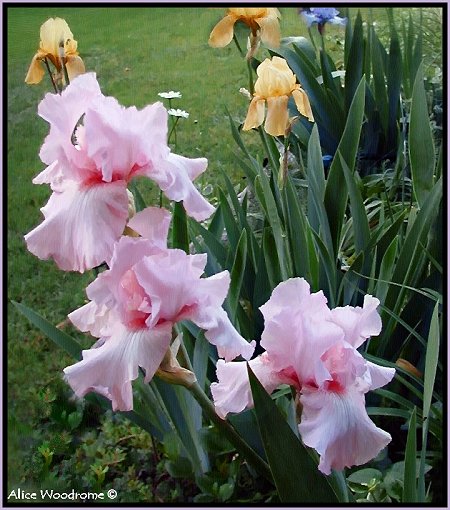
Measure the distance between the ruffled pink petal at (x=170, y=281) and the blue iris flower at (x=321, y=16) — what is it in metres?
1.21

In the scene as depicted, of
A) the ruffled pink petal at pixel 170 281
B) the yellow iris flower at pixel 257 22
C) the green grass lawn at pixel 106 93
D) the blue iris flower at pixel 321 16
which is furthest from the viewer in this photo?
the blue iris flower at pixel 321 16

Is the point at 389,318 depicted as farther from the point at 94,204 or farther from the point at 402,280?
the point at 94,204

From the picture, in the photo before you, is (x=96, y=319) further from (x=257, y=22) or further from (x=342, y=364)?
(x=257, y=22)

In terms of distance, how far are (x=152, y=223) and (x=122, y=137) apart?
0.28ft

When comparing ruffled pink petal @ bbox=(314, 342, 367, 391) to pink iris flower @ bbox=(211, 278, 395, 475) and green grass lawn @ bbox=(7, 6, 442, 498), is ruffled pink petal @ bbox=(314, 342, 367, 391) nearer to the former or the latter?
pink iris flower @ bbox=(211, 278, 395, 475)

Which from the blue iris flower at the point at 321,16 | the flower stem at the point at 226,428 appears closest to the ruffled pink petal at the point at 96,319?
the flower stem at the point at 226,428

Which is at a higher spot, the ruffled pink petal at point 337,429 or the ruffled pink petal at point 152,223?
the ruffled pink petal at point 152,223

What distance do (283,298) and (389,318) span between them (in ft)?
1.77

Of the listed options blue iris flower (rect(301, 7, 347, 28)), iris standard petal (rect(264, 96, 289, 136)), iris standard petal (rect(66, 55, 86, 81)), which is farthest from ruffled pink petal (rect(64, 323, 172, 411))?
blue iris flower (rect(301, 7, 347, 28))

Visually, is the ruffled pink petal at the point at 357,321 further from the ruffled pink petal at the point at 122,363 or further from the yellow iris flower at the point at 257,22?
the yellow iris flower at the point at 257,22

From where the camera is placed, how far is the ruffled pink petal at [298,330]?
0.55 metres

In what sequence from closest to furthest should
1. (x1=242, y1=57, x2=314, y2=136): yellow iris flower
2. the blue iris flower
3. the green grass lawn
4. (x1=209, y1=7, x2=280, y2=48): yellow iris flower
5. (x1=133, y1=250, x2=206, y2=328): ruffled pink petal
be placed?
(x1=133, y1=250, x2=206, y2=328): ruffled pink petal
(x1=242, y1=57, x2=314, y2=136): yellow iris flower
(x1=209, y1=7, x2=280, y2=48): yellow iris flower
the green grass lawn
the blue iris flower

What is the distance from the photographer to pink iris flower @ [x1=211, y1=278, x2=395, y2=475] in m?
0.55

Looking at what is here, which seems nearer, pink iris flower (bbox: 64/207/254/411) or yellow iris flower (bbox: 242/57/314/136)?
pink iris flower (bbox: 64/207/254/411)
